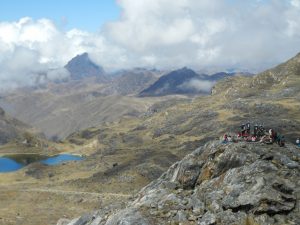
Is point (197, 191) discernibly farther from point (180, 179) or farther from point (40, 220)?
point (40, 220)

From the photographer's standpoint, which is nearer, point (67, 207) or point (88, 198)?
point (67, 207)

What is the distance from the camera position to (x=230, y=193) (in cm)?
→ 4003

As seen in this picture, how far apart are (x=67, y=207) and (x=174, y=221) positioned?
69301 mm

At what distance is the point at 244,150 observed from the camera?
152ft

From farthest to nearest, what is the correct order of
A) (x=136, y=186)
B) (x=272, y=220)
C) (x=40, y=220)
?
1. (x=136, y=186)
2. (x=40, y=220)
3. (x=272, y=220)

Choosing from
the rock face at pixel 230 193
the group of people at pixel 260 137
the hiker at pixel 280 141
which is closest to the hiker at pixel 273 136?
the group of people at pixel 260 137

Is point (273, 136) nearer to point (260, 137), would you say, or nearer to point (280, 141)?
point (280, 141)

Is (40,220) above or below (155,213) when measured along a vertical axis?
below

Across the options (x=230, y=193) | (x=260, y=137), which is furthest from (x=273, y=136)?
(x=230, y=193)

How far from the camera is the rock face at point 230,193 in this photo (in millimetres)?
37312

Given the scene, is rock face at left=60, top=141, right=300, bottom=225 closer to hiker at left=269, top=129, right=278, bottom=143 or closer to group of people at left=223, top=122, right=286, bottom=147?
group of people at left=223, top=122, right=286, bottom=147

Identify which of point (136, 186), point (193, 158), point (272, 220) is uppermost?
point (193, 158)

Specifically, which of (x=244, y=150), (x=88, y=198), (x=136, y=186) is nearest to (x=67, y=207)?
(x=88, y=198)

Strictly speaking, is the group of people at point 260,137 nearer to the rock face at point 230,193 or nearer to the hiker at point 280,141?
the hiker at point 280,141
